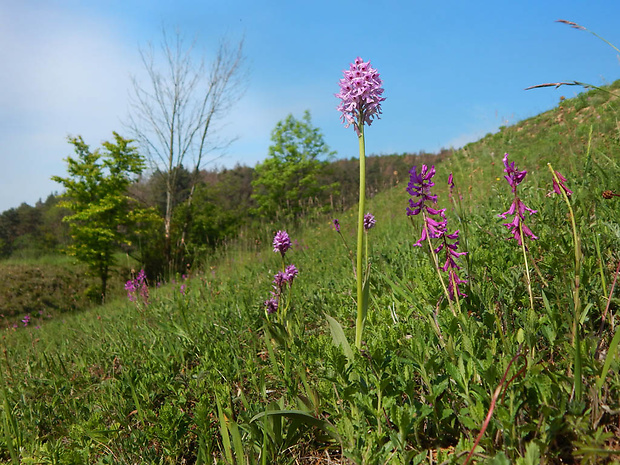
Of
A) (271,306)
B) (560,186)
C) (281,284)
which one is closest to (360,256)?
(560,186)

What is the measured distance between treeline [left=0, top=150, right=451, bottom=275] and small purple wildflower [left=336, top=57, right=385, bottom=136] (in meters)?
7.84

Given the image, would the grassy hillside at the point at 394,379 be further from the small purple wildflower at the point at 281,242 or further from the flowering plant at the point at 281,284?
the small purple wildflower at the point at 281,242

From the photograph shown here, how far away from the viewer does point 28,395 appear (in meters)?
3.21

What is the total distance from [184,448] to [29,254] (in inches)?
1332

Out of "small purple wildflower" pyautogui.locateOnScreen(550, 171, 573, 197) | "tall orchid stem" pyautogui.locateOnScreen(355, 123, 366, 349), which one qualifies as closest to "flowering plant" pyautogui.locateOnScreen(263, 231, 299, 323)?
"tall orchid stem" pyautogui.locateOnScreen(355, 123, 366, 349)

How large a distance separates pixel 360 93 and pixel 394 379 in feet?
4.29

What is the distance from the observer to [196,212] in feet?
77.9

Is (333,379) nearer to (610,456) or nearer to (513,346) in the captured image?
(513,346)

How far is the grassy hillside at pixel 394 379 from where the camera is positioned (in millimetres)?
1274

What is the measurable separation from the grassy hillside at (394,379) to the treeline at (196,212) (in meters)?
7.04

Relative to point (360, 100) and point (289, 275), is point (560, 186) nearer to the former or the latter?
point (360, 100)

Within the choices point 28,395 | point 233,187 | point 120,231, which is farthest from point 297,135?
point 28,395

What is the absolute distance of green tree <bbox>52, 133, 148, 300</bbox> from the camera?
17531 mm

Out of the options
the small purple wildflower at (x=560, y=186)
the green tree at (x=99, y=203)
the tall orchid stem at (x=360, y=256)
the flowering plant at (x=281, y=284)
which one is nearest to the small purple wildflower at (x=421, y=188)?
the tall orchid stem at (x=360, y=256)
